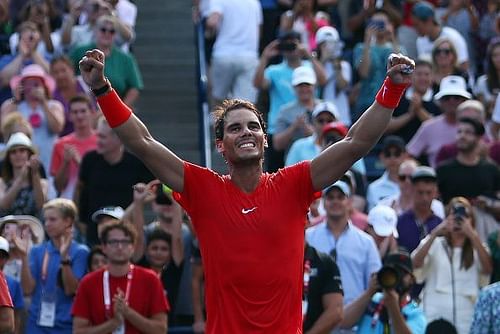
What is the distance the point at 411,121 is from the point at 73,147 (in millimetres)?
3816

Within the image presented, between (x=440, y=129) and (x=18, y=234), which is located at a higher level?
(x=440, y=129)

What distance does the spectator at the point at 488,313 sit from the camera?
352 inches

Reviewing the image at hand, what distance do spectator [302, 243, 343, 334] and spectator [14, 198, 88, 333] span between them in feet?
6.40

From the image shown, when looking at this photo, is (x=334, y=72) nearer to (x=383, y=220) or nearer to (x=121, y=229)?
(x=383, y=220)

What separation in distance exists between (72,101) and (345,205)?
3.52 m

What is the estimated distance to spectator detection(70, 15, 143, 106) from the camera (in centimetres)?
1521

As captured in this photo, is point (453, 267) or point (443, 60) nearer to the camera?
point (453, 267)

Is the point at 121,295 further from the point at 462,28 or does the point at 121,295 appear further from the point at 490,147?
the point at 462,28

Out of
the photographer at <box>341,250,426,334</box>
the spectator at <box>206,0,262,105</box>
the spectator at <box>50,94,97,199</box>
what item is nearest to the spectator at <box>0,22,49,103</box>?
the spectator at <box>50,94,97,199</box>

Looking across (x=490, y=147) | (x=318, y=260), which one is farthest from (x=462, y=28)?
(x=318, y=260)

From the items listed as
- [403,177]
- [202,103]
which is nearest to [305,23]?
[202,103]

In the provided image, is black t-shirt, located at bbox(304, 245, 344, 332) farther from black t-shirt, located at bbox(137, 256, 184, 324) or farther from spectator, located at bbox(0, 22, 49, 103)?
spectator, located at bbox(0, 22, 49, 103)

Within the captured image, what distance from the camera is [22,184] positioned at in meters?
12.6

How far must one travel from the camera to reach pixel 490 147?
1415 centimetres
